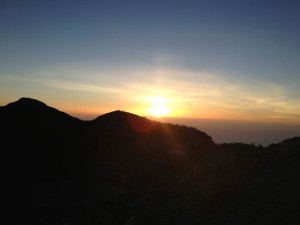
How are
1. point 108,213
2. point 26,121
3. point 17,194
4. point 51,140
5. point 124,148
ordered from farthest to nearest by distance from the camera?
point 26,121, point 51,140, point 124,148, point 17,194, point 108,213

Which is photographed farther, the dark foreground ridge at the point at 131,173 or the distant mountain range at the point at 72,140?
the distant mountain range at the point at 72,140

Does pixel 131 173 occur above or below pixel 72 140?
below

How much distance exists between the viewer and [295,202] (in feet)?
44.0

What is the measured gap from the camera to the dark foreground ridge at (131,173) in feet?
47.1

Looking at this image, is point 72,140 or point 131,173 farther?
point 72,140

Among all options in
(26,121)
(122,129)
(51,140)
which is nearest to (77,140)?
(51,140)

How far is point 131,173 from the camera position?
26.8 metres

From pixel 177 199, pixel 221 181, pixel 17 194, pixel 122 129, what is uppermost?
pixel 122 129

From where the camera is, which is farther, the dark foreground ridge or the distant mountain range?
the distant mountain range

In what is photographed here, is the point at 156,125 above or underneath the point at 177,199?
above

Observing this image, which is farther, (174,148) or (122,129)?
(122,129)

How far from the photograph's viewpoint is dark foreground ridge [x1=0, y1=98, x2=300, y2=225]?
14367 mm

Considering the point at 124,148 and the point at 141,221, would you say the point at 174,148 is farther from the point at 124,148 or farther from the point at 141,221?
the point at 141,221

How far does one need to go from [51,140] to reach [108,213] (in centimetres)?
2264
